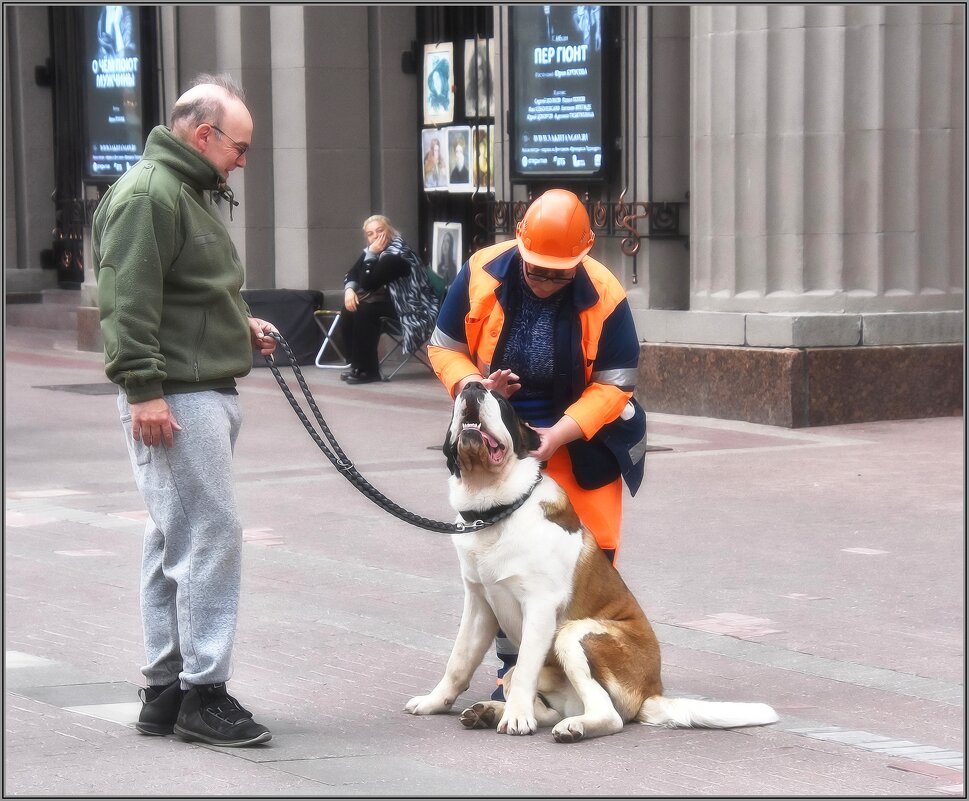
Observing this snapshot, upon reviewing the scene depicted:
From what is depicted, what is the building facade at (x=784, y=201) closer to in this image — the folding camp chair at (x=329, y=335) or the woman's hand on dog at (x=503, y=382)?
the folding camp chair at (x=329, y=335)

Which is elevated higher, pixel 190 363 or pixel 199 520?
pixel 190 363

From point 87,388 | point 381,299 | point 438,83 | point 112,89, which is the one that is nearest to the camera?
point 87,388

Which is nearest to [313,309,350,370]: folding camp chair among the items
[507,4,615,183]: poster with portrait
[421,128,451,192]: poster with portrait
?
[421,128,451,192]: poster with portrait

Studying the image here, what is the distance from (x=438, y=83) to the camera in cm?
1862

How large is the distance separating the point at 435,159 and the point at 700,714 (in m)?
13.8

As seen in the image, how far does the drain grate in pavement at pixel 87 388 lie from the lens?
53.2 feet

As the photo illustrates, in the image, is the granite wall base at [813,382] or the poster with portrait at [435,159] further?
the poster with portrait at [435,159]

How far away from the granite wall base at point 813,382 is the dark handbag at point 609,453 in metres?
7.31

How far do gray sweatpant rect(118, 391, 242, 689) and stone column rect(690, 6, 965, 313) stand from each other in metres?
8.65

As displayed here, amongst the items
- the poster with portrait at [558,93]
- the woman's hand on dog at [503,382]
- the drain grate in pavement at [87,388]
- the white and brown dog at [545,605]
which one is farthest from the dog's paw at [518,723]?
the drain grate in pavement at [87,388]

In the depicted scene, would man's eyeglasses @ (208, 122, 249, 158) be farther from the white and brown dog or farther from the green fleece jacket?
the white and brown dog

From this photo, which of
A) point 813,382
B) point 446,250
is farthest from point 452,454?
point 446,250

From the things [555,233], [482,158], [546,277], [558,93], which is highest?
[558,93]

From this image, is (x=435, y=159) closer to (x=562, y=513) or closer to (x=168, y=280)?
(x=562, y=513)
